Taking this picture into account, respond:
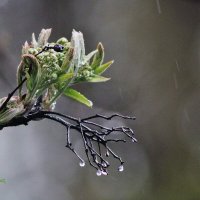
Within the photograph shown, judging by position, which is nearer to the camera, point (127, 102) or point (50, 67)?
point (50, 67)

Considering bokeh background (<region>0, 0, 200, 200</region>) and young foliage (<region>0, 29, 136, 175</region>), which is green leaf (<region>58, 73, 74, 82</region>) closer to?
young foliage (<region>0, 29, 136, 175</region>)

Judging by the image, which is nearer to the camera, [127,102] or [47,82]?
[47,82]

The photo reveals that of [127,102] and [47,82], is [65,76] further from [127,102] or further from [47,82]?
[127,102]

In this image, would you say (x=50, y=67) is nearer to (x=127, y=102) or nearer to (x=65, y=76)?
(x=65, y=76)

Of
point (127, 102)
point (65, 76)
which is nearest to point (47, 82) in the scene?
point (65, 76)

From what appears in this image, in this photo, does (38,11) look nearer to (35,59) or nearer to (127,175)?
(127,175)

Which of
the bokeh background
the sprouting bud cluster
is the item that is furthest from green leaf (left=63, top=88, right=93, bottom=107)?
the bokeh background

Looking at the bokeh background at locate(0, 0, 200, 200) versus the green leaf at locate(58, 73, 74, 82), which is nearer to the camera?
the green leaf at locate(58, 73, 74, 82)

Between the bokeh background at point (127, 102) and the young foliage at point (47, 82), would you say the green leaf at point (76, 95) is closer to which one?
the young foliage at point (47, 82)

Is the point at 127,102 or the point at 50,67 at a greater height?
the point at 127,102

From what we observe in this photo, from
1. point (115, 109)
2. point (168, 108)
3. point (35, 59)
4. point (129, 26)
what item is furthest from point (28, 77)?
point (129, 26)
